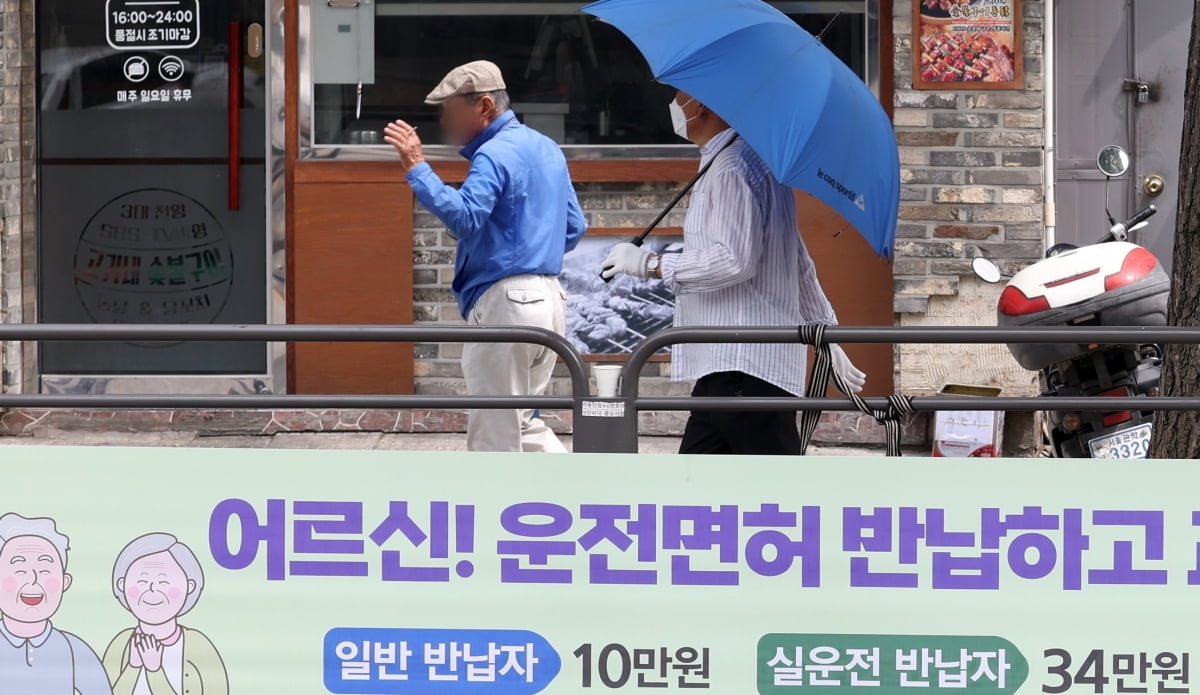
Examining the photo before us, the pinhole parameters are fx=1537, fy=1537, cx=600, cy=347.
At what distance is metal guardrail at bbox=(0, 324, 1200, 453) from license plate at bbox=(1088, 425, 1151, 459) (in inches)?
57.6

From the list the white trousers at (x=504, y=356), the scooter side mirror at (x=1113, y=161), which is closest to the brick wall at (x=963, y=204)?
the scooter side mirror at (x=1113, y=161)

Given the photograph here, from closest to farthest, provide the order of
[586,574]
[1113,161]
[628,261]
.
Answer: [586,574]
[628,261]
[1113,161]

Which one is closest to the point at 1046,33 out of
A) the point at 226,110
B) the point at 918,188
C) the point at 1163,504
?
the point at 918,188

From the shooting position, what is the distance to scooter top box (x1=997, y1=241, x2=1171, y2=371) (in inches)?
203

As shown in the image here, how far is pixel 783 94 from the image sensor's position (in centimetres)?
422

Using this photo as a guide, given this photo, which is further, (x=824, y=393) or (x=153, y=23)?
(x=153, y=23)

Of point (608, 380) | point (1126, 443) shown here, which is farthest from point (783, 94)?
point (1126, 443)

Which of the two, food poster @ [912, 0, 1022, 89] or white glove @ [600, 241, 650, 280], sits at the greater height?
food poster @ [912, 0, 1022, 89]

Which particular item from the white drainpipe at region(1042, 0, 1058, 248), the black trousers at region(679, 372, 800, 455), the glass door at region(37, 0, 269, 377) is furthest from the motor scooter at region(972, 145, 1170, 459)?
the glass door at region(37, 0, 269, 377)

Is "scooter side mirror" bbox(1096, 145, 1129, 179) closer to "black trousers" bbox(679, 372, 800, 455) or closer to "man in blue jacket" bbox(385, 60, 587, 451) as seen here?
"man in blue jacket" bbox(385, 60, 587, 451)

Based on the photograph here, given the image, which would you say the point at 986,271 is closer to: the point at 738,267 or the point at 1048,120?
the point at 738,267

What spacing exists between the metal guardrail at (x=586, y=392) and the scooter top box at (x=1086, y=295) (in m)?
1.64

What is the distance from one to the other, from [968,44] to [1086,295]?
107 inches

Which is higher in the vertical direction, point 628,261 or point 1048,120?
point 1048,120
